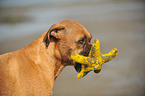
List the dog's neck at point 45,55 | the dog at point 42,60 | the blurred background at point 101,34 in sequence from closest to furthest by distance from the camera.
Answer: the dog at point 42,60
the dog's neck at point 45,55
the blurred background at point 101,34

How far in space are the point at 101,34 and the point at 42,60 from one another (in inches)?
253

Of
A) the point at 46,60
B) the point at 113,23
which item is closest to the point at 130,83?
the point at 46,60

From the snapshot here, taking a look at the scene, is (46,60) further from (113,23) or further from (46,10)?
(46,10)

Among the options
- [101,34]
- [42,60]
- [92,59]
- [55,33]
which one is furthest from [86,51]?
[101,34]

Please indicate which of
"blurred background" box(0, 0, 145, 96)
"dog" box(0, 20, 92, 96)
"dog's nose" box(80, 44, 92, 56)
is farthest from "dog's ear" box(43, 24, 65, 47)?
"blurred background" box(0, 0, 145, 96)

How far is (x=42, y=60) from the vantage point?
3.17 m

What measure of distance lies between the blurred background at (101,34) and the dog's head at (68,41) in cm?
287

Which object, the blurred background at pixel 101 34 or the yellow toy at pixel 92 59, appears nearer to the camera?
the yellow toy at pixel 92 59

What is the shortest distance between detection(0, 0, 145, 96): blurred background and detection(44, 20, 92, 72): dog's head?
9.41 feet

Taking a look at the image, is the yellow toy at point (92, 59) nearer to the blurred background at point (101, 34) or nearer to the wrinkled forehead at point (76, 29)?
the wrinkled forehead at point (76, 29)

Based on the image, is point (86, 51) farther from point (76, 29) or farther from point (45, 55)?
point (45, 55)

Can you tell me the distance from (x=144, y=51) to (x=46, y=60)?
18.0 ft

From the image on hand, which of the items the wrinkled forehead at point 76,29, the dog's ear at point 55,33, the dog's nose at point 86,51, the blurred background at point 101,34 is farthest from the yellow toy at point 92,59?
the blurred background at point 101,34

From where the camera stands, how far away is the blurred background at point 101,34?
620 centimetres
